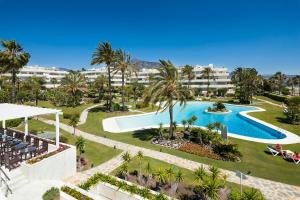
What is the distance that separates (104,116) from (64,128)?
1124 centimetres

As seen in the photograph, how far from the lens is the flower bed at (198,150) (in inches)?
820

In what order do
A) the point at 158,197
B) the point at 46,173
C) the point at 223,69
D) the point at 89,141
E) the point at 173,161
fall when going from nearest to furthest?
the point at 158,197 < the point at 46,173 < the point at 173,161 < the point at 89,141 < the point at 223,69

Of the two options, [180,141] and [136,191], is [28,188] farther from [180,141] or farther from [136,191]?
[180,141]

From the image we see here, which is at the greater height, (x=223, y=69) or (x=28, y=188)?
(x=223, y=69)

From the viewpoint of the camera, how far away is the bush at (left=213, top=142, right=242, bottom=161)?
2038cm

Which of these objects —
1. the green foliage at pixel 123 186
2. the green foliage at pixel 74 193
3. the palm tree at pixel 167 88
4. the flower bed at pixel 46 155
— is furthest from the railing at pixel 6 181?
the palm tree at pixel 167 88

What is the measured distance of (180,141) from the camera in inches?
1005

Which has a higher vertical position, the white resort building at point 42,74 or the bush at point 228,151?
the white resort building at point 42,74

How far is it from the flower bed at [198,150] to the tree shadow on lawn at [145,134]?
4.93 metres

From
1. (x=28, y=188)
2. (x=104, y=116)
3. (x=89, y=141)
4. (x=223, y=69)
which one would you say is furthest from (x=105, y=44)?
(x=223, y=69)

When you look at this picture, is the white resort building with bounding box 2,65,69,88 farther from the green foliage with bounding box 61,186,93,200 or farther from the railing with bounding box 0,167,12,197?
the green foliage with bounding box 61,186,93,200

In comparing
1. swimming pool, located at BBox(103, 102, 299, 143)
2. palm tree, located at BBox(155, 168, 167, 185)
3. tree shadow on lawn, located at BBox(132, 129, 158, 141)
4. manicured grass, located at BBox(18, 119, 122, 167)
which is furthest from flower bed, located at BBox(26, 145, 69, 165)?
swimming pool, located at BBox(103, 102, 299, 143)

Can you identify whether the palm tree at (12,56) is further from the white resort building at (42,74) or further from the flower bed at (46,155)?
the white resort building at (42,74)

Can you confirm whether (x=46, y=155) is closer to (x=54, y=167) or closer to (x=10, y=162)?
(x=54, y=167)
